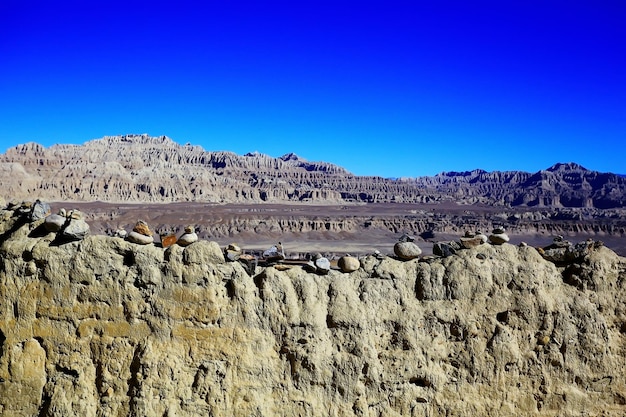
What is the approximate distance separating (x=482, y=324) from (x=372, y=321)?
1.49m

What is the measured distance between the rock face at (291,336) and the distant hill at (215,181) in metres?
84.9

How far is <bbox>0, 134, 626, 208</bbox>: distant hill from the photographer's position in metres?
89.9

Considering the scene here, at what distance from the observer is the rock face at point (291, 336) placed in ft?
18.9

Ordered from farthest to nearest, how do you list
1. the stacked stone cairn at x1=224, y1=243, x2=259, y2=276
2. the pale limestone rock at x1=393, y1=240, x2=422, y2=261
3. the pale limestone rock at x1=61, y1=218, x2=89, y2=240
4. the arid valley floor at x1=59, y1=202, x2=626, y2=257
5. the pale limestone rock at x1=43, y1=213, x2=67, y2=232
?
the arid valley floor at x1=59, y1=202, x2=626, y2=257 < the pale limestone rock at x1=393, y1=240, x2=422, y2=261 < the stacked stone cairn at x1=224, y1=243, x2=259, y2=276 < the pale limestone rock at x1=43, y1=213, x2=67, y2=232 < the pale limestone rock at x1=61, y1=218, x2=89, y2=240

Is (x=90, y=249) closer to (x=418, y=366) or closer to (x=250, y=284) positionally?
(x=250, y=284)

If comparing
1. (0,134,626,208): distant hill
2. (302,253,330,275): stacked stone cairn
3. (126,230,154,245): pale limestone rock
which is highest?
(0,134,626,208): distant hill

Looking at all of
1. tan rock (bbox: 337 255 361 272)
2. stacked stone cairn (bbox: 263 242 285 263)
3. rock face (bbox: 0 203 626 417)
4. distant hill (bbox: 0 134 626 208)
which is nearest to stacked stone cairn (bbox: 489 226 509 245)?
rock face (bbox: 0 203 626 417)

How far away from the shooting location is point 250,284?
6047 mm

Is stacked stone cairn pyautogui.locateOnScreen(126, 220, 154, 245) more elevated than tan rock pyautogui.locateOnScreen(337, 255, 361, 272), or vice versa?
stacked stone cairn pyautogui.locateOnScreen(126, 220, 154, 245)

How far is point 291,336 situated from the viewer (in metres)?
5.96

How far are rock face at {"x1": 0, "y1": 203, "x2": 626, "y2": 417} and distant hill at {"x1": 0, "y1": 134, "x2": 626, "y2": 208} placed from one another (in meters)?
84.9

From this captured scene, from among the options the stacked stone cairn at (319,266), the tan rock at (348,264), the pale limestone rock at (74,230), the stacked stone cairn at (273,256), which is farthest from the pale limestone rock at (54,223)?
the tan rock at (348,264)

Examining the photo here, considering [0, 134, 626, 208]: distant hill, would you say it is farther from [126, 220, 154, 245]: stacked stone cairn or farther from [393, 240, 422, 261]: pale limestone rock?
[393, 240, 422, 261]: pale limestone rock

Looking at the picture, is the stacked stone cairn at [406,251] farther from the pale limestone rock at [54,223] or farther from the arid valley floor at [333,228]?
the arid valley floor at [333,228]
